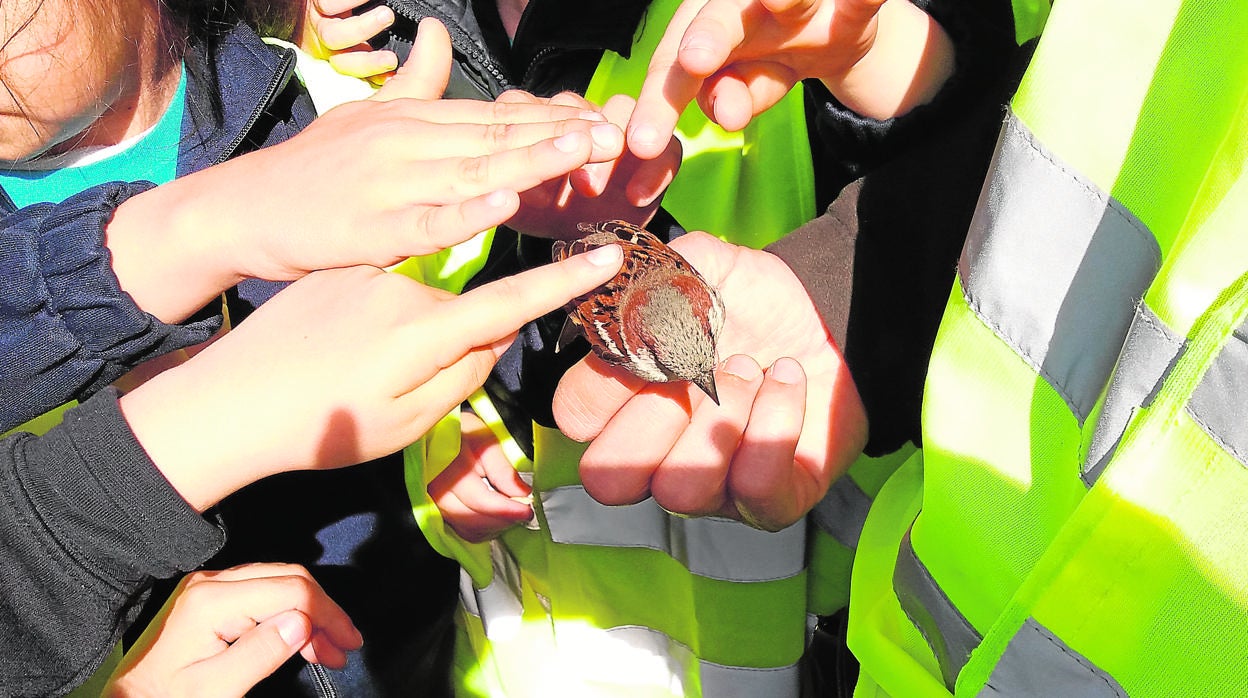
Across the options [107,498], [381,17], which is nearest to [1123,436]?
[107,498]

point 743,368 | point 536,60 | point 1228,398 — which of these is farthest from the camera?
point 536,60

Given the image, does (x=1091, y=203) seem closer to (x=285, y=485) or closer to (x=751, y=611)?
(x=751, y=611)

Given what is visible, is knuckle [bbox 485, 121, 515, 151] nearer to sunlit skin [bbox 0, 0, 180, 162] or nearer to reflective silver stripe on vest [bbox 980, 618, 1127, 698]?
sunlit skin [bbox 0, 0, 180, 162]

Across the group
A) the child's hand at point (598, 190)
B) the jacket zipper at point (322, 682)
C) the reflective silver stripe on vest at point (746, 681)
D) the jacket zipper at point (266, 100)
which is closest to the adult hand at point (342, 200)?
the child's hand at point (598, 190)

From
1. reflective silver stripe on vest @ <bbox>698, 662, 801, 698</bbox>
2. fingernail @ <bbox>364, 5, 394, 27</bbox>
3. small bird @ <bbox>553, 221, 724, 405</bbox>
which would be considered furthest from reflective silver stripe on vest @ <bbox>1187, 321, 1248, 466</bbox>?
fingernail @ <bbox>364, 5, 394, 27</bbox>

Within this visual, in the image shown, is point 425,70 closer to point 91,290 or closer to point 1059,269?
point 91,290

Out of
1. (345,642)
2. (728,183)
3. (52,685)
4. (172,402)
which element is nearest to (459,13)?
(728,183)

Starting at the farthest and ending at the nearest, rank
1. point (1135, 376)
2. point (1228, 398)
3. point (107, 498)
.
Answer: point (107, 498)
point (1135, 376)
point (1228, 398)

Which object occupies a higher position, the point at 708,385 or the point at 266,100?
the point at 266,100
